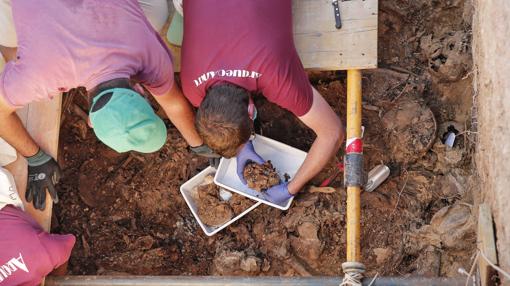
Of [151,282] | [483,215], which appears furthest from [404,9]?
[151,282]

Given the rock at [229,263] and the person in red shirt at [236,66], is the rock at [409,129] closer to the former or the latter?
the person in red shirt at [236,66]

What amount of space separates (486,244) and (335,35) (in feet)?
5.20

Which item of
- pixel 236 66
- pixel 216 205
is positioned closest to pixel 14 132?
pixel 216 205

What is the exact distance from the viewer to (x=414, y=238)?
11.1ft

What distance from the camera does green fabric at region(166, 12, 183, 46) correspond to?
11.7 feet

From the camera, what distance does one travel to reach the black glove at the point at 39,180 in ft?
11.5

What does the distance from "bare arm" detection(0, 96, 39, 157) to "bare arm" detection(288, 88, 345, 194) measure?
1.52 m

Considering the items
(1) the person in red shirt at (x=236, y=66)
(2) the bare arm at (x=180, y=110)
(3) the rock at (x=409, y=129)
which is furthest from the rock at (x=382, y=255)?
(2) the bare arm at (x=180, y=110)

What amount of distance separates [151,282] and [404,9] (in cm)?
228

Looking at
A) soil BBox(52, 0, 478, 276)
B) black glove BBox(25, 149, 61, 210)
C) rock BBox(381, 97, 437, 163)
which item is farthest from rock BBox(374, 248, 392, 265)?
black glove BBox(25, 149, 61, 210)

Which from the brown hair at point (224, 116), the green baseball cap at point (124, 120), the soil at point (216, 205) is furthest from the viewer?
the soil at point (216, 205)

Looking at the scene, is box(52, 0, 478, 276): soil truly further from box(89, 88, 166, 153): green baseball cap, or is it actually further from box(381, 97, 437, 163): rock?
box(89, 88, 166, 153): green baseball cap

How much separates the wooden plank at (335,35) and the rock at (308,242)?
95 centimetres

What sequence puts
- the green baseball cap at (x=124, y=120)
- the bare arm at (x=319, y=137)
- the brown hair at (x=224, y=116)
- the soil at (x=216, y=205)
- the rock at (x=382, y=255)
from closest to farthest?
the green baseball cap at (x=124, y=120)
the brown hair at (x=224, y=116)
the bare arm at (x=319, y=137)
the rock at (x=382, y=255)
the soil at (x=216, y=205)
